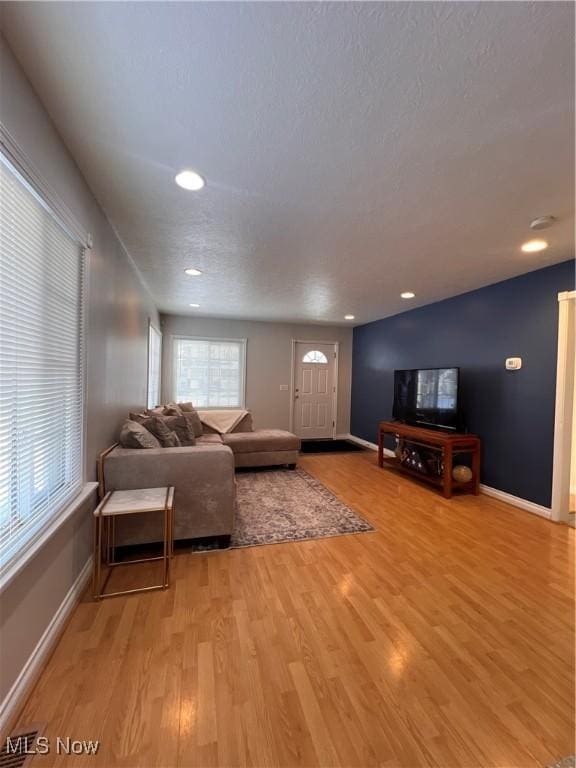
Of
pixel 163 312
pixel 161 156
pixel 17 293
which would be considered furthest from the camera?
pixel 163 312

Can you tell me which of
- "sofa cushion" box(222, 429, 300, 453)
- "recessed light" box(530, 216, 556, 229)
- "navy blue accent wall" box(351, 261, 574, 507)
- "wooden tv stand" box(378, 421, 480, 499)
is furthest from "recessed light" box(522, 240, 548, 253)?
"sofa cushion" box(222, 429, 300, 453)

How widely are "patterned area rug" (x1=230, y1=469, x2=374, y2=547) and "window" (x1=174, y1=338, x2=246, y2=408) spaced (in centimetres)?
242

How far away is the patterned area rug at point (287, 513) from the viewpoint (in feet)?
8.45

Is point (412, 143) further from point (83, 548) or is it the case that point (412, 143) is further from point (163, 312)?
point (163, 312)

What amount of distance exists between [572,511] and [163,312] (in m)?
6.15

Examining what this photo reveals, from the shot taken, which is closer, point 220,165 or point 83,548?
point 220,165

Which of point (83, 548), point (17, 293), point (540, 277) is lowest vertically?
point (83, 548)

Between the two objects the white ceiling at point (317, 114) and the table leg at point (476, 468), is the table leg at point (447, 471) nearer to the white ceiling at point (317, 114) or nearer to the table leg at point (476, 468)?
the table leg at point (476, 468)

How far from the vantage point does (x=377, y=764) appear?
104cm

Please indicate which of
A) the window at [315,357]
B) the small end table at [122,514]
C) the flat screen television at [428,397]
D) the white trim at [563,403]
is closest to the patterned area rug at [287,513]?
the small end table at [122,514]

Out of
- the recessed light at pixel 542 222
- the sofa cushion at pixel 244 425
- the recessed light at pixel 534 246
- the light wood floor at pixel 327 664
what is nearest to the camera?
the light wood floor at pixel 327 664

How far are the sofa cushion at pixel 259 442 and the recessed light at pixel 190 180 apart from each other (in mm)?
3034

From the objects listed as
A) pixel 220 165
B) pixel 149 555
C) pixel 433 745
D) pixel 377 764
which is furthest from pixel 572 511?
pixel 220 165

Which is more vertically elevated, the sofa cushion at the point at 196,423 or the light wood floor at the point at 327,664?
the sofa cushion at the point at 196,423
